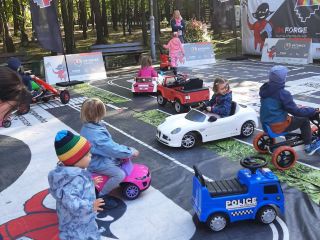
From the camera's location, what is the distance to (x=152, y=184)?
581cm

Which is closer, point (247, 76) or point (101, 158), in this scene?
point (101, 158)

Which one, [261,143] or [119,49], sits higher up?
[119,49]

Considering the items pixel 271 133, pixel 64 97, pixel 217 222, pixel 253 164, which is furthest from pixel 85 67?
pixel 217 222

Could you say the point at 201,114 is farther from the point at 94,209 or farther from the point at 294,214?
the point at 94,209

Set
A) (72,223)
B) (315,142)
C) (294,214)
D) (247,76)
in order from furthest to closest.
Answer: (247,76)
(315,142)
(294,214)
(72,223)

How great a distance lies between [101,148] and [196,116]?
2.79m

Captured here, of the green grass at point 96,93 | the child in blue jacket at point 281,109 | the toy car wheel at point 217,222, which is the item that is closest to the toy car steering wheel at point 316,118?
the child in blue jacket at point 281,109

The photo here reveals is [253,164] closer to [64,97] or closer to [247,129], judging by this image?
[247,129]

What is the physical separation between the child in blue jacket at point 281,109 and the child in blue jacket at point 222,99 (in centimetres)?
111

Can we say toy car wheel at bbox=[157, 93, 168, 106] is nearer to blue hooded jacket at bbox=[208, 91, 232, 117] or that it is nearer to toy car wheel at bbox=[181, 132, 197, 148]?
blue hooded jacket at bbox=[208, 91, 232, 117]

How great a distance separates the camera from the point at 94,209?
3.36 meters

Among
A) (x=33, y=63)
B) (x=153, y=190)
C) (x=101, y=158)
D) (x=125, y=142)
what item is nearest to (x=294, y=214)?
(x=153, y=190)

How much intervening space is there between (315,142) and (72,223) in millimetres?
4563

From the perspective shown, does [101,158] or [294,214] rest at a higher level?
[101,158]
